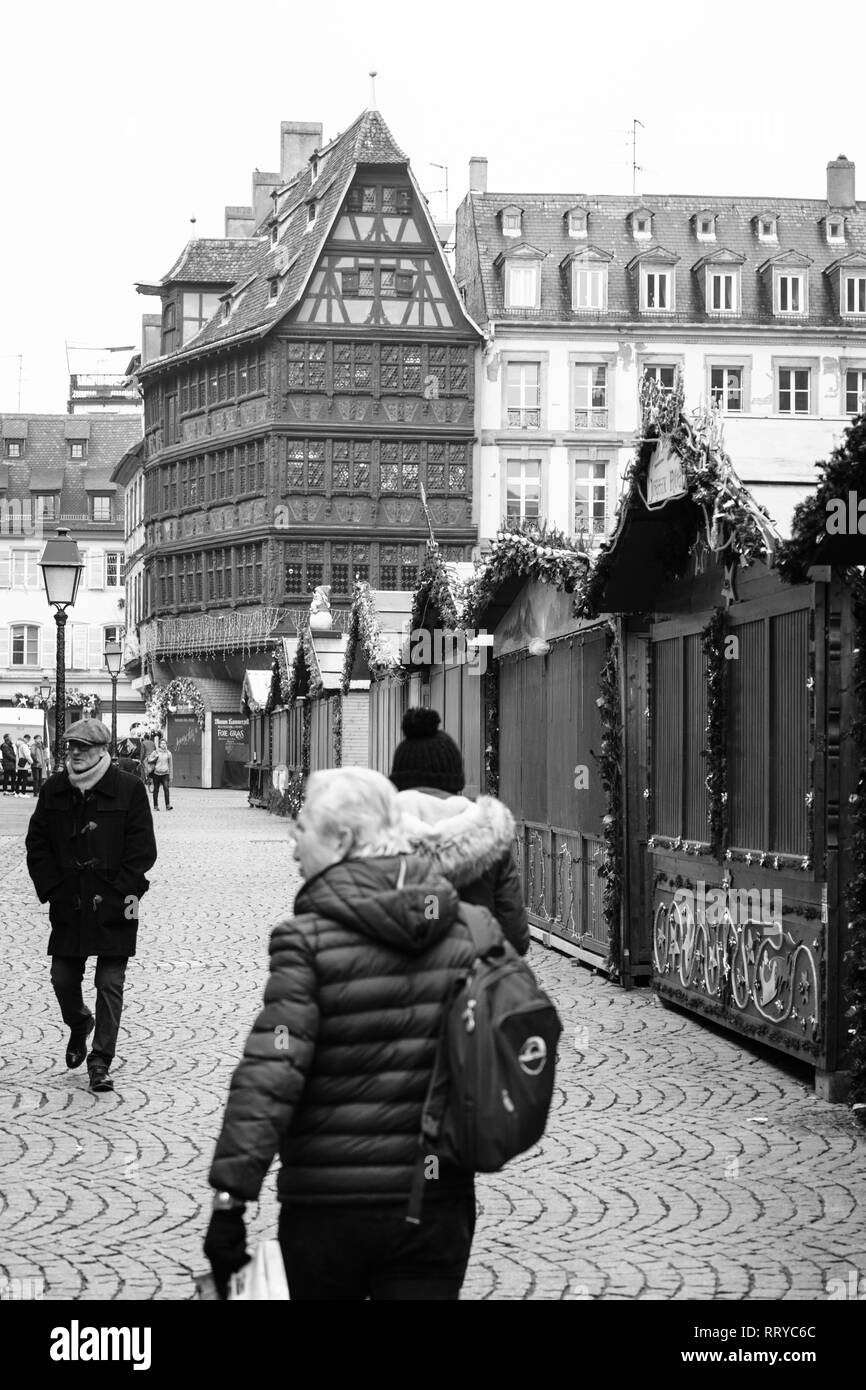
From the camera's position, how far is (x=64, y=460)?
3536 inches

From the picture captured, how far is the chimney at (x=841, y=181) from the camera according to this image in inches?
2464

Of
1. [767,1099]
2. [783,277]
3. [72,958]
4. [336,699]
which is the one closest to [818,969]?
[767,1099]

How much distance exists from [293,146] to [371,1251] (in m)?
69.9

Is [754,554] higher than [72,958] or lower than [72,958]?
higher

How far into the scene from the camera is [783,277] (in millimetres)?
59844

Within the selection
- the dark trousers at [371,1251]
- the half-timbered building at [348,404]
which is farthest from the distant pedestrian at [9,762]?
the dark trousers at [371,1251]

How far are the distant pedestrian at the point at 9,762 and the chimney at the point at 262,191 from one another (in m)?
27.1

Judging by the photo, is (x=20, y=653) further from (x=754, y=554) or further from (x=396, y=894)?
(x=396, y=894)

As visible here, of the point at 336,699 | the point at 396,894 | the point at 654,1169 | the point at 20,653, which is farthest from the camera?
→ the point at 20,653

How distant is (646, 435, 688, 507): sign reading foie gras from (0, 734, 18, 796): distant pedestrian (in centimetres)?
4232

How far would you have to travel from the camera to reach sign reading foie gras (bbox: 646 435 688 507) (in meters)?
10.7

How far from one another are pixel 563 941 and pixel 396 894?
1146cm

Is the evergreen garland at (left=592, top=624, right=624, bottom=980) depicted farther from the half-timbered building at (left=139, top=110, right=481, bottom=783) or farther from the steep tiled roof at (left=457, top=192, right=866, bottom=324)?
the steep tiled roof at (left=457, top=192, right=866, bottom=324)

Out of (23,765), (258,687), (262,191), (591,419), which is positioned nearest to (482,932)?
(258,687)
